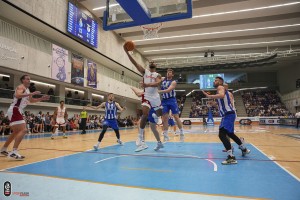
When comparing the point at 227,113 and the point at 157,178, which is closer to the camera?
the point at 157,178

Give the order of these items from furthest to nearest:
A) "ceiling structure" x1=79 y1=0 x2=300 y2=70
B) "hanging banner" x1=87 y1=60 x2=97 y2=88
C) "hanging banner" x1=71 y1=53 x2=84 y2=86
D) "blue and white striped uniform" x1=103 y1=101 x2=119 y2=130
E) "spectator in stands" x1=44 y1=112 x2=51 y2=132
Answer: "hanging banner" x1=87 y1=60 x2=97 y2=88 → "hanging banner" x1=71 y1=53 x2=84 y2=86 → "ceiling structure" x1=79 y1=0 x2=300 y2=70 → "spectator in stands" x1=44 y1=112 x2=51 y2=132 → "blue and white striped uniform" x1=103 y1=101 x2=119 y2=130

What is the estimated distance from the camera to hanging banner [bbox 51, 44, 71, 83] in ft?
50.4

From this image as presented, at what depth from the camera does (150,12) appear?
350 inches

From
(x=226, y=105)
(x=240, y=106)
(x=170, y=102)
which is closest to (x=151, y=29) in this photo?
(x=170, y=102)

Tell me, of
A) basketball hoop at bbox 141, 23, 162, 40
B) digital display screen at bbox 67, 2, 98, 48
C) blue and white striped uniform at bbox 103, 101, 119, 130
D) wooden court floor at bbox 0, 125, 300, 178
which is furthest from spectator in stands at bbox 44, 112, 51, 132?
blue and white striped uniform at bbox 103, 101, 119, 130

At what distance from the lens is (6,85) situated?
15.1 metres

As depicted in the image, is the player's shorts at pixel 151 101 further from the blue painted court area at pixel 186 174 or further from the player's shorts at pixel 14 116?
the player's shorts at pixel 14 116

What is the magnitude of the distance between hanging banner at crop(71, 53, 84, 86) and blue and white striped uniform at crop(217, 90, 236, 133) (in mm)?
14337

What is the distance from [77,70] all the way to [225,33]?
14181mm

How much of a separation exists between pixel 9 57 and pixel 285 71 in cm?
3482

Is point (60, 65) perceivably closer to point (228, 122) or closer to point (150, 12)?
point (150, 12)

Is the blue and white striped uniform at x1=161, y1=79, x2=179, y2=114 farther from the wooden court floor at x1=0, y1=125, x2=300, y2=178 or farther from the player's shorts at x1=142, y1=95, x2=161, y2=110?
the wooden court floor at x1=0, y1=125, x2=300, y2=178

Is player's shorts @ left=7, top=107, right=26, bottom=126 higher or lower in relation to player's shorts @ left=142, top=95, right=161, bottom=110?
lower

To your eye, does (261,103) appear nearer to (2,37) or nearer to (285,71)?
(285,71)
